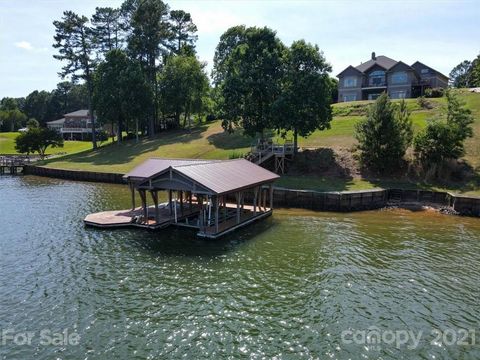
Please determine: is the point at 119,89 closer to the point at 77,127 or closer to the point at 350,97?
the point at 77,127

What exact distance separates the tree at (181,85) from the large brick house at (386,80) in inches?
1249

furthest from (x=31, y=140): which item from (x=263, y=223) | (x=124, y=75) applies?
(x=263, y=223)

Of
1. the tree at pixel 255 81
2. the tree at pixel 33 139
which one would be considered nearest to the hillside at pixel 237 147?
the tree at pixel 33 139

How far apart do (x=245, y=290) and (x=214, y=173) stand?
34.4 feet

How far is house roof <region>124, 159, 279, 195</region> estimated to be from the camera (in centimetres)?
2327

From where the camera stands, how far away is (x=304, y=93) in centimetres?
4009

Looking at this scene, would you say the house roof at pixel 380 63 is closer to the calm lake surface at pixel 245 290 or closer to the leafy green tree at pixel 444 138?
the leafy green tree at pixel 444 138

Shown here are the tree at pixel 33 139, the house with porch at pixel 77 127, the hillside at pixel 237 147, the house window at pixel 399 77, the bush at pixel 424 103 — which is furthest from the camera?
the house with porch at pixel 77 127

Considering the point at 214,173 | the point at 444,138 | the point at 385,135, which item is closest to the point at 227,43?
the point at 385,135

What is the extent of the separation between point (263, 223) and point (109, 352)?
16.9 metres

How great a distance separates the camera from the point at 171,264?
19.3 m

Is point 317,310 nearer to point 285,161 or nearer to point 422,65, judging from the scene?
point 285,161

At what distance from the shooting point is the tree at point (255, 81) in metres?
42.6

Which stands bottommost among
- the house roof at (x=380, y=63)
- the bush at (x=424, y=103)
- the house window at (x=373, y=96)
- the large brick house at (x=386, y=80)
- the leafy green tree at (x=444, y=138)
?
the leafy green tree at (x=444, y=138)
